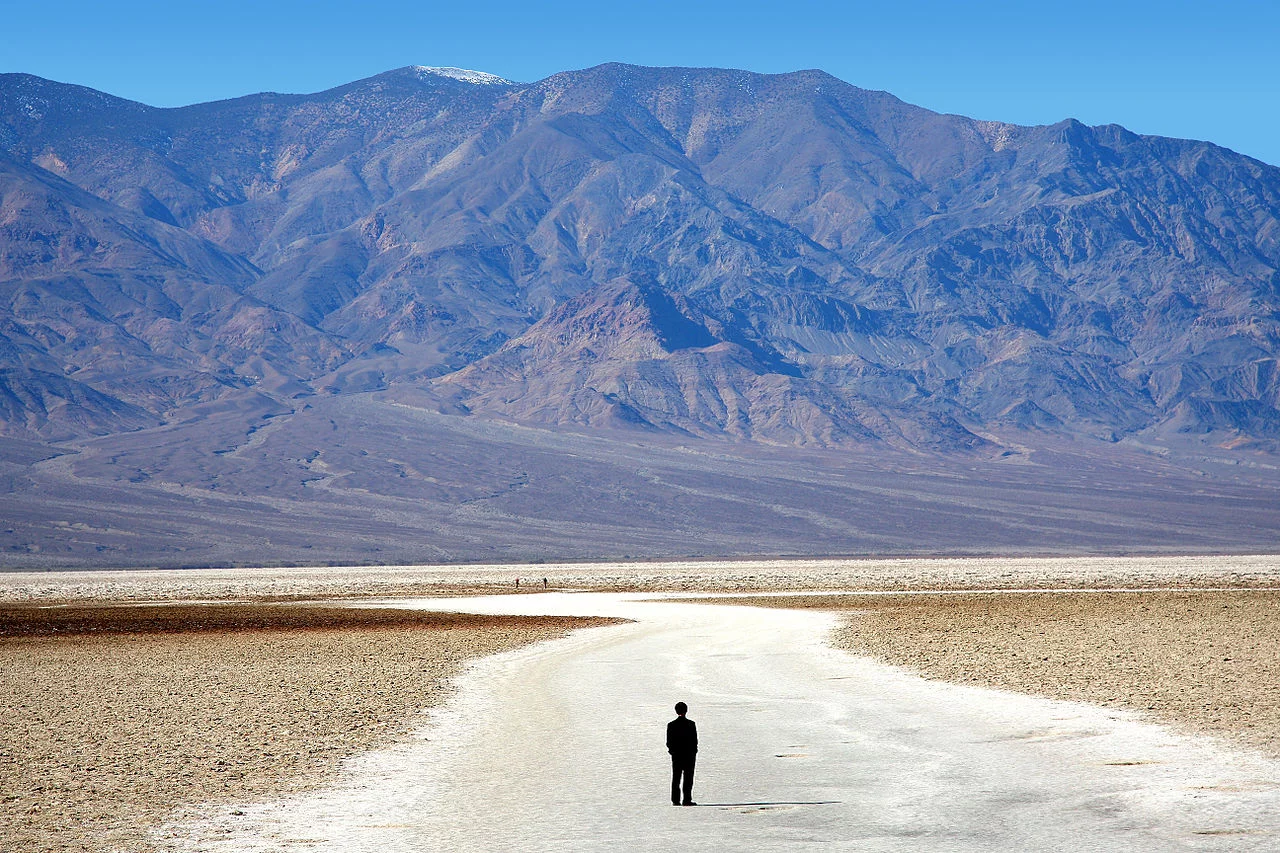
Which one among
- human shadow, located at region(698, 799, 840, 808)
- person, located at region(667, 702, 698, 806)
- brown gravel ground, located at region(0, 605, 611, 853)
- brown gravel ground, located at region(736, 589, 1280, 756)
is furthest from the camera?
brown gravel ground, located at region(736, 589, 1280, 756)

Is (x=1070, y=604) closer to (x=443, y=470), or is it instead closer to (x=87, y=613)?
(x=87, y=613)

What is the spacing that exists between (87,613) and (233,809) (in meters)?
41.7

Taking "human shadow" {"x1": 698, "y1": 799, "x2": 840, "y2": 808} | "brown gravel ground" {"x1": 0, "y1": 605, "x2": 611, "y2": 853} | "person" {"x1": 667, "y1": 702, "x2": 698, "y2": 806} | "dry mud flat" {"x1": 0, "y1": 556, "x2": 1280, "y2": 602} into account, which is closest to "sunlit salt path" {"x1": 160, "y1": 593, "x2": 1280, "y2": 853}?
"human shadow" {"x1": 698, "y1": 799, "x2": 840, "y2": 808}

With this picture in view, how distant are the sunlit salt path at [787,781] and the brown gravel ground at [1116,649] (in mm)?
1109

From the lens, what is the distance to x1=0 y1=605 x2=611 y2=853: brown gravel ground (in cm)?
1495

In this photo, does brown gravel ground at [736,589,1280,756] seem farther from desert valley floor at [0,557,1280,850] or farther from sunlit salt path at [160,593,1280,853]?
sunlit salt path at [160,593,1280,853]

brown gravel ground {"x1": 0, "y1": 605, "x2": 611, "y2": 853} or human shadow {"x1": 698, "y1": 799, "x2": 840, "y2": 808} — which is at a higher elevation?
human shadow {"x1": 698, "y1": 799, "x2": 840, "y2": 808}

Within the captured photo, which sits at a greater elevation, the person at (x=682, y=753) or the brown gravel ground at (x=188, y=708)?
the person at (x=682, y=753)

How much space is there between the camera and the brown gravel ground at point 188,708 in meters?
14.9

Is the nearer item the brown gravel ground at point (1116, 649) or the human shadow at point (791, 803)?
the human shadow at point (791, 803)

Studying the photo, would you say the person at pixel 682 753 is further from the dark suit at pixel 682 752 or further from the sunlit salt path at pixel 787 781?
the sunlit salt path at pixel 787 781

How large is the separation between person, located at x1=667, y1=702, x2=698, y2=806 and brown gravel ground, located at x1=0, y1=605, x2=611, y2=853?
4.49 m

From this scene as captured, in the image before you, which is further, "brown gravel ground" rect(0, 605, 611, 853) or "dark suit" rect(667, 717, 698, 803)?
"brown gravel ground" rect(0, 605, 611, 853)

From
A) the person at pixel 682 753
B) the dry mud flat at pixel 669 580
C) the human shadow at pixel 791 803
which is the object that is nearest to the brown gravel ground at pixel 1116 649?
the human shadow at pixel 791 803
